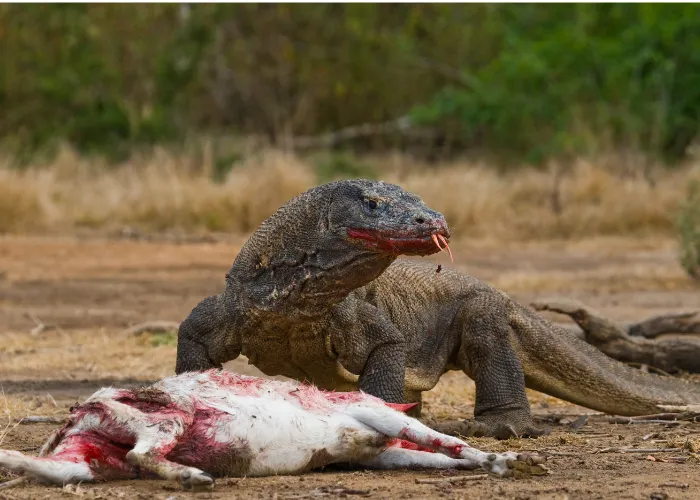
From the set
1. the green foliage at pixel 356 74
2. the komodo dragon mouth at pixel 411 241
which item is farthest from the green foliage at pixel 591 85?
the komodo dragon mouth at pixel 411 241

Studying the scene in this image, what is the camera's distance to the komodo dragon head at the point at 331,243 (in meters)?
5.62

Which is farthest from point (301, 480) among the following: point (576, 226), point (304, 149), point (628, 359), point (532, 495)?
point (304, 149)

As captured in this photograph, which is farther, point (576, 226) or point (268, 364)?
point (576, 226)

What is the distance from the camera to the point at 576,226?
68.2ft

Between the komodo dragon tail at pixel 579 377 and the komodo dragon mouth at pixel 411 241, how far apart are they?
1943 millimetres

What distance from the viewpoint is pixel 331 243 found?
6.00 metres

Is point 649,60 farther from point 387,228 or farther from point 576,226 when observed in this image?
point 387,228

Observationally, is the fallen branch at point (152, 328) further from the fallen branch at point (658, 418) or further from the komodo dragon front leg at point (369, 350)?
the komodo dragon front leg at point (369, 350)

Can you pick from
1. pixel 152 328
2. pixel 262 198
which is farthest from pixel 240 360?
pixel 262 198

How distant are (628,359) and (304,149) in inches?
909

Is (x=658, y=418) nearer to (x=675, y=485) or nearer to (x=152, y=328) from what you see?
(x=675, y=485)

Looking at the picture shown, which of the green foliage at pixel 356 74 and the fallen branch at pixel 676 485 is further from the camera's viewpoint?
the green foliage at pixel 356 74

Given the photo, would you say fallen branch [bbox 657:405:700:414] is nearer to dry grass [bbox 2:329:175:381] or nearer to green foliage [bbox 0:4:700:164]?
dry grass [bbox 2:329:175:381]

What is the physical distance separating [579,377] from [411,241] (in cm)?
244
